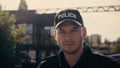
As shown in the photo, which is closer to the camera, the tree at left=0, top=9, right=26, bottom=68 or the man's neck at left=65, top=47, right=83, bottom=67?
the man's neck at left=65, top=47, right=83, bottom=67

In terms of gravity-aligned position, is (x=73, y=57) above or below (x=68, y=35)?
below

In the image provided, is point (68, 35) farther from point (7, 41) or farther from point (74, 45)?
point (7, 41)

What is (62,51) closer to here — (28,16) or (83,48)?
(83,48)

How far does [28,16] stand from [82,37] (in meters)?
59.9

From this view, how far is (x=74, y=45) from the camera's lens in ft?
13.8

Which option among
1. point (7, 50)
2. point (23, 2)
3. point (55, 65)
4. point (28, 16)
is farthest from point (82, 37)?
point (23, 2)

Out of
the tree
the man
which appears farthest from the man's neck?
the tree

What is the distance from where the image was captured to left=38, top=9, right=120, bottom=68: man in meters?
4.21

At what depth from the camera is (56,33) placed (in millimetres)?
4453

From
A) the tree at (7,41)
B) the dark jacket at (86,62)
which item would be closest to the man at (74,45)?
the dark jacket at (86,62)

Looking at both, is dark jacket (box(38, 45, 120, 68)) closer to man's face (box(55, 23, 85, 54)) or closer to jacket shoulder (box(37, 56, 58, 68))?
jacket shoulder (box(37, 56, 58, 68))

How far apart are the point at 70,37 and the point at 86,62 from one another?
34 centimetres

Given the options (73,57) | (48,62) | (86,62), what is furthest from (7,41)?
(86,62)

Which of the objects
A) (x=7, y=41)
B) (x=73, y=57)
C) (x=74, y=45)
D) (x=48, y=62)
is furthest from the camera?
(x=7, y=41)
